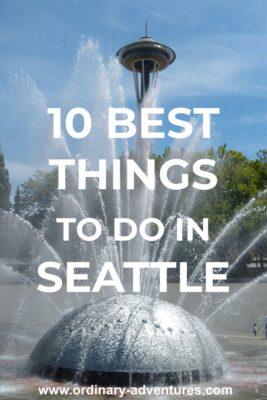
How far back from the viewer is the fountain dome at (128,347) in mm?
8672

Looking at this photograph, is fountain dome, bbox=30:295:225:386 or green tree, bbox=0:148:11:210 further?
green tree, bbox=0:148:11:210

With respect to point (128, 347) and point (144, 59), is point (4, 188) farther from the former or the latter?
point (128, 347)

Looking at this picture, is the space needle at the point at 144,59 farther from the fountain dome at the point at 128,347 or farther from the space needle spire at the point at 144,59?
the fountain dome at the point at 128,347

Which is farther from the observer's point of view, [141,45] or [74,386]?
[141,45]

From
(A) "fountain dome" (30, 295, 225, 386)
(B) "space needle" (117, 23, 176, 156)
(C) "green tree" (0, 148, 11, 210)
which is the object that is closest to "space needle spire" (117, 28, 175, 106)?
(B) "space needle" (117, 23, 176, 156)

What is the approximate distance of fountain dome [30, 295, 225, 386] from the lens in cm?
867

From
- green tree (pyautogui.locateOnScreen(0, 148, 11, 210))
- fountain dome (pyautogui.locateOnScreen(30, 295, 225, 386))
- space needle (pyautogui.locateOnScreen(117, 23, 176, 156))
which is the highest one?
space needle (pyautogui.locateOnScreen(117, 23, 176, 156))

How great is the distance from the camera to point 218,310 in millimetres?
22734

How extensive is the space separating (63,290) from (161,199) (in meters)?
14.4

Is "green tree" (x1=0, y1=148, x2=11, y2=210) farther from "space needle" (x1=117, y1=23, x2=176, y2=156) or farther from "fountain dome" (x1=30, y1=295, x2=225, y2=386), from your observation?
"fountain dome" (x1=30, y1=295, x2=225, y2=386)

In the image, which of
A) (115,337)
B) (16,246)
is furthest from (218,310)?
(16,246)

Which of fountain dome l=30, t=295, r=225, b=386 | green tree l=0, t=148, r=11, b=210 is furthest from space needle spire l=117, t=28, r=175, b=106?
fountain dome l=30, t=295, r=225, b=386

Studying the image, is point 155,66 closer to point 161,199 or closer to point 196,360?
point 161,199

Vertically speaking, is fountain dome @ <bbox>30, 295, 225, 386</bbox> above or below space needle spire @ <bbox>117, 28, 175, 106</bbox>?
below
